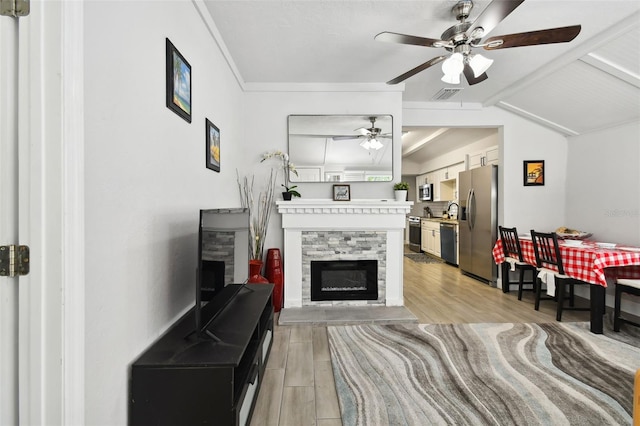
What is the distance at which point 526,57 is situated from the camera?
2.94 meters

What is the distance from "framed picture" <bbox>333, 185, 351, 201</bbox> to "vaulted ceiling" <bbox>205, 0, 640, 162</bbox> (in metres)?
1.25

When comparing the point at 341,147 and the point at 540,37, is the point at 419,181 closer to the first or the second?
the point at 341,147

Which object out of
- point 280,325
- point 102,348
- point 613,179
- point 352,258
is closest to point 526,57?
point 613,179

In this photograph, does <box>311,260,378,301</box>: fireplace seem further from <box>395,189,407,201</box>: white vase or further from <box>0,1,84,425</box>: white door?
<box>0,1,84,425</box>: white door

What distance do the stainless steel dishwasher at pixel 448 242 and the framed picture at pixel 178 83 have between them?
5.52 meters

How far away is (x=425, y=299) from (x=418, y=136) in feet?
12.2

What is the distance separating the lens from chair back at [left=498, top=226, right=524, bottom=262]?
3.76m

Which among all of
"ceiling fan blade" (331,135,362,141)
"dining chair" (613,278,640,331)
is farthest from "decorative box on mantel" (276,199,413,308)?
"dining chair" (613,278,640,331)

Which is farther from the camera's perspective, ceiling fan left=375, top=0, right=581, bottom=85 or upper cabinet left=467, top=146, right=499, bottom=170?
upper cabinet left=467, top=146, right=499, bottom=170

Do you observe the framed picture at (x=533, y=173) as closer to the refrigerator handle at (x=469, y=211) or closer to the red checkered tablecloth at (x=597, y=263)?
the refrigerator handle at (x=469, y=211)

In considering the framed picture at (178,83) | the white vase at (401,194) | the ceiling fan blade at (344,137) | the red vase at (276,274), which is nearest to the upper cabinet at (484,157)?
the white vase at (401,194)

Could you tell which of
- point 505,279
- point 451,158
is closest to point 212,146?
point 505,279

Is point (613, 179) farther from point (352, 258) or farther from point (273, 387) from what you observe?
point (273, 387)

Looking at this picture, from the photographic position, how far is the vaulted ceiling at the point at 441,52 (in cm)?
220
